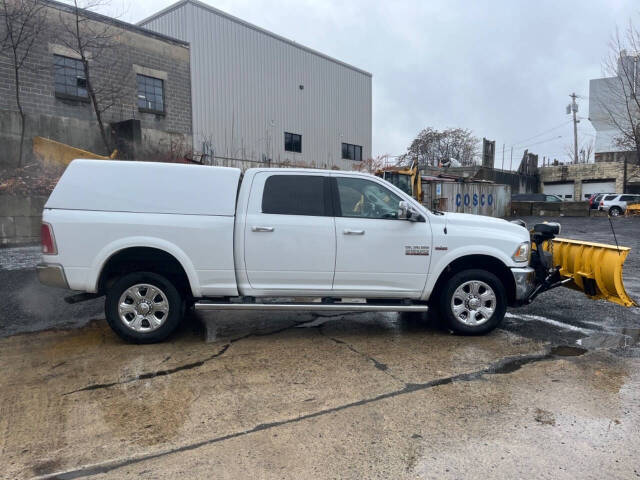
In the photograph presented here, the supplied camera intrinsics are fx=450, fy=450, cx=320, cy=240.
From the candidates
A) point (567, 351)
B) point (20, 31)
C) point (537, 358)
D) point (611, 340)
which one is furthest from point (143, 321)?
point (20, 31)

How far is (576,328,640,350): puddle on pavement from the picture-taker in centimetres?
516

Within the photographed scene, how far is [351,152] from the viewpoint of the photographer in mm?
32156

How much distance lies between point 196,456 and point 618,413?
323cm

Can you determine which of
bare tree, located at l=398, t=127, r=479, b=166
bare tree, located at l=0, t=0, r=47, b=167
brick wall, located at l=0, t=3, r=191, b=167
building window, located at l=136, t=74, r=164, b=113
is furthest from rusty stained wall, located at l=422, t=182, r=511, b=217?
bare tree, located at l=398, t=127, r=479, b=166

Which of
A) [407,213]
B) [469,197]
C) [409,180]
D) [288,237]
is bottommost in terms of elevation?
[288,237]

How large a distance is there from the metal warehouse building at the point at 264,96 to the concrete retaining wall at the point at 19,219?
10.4m

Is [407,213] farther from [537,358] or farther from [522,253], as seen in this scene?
[537,358]

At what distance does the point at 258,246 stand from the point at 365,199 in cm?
139

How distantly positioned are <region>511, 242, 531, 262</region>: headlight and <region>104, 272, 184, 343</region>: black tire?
4.02 meters

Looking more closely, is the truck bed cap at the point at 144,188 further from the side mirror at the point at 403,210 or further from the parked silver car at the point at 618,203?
the parked silver car at the point at 618,203

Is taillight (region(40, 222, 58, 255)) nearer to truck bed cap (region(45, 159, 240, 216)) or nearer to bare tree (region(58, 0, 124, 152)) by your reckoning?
truck bed cap (region(45, 159, 240, 216))

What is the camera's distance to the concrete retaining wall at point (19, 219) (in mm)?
11601

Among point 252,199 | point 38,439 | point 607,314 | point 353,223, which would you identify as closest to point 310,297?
point 353,223

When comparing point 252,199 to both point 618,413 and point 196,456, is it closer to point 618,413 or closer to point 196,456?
point 196,456
